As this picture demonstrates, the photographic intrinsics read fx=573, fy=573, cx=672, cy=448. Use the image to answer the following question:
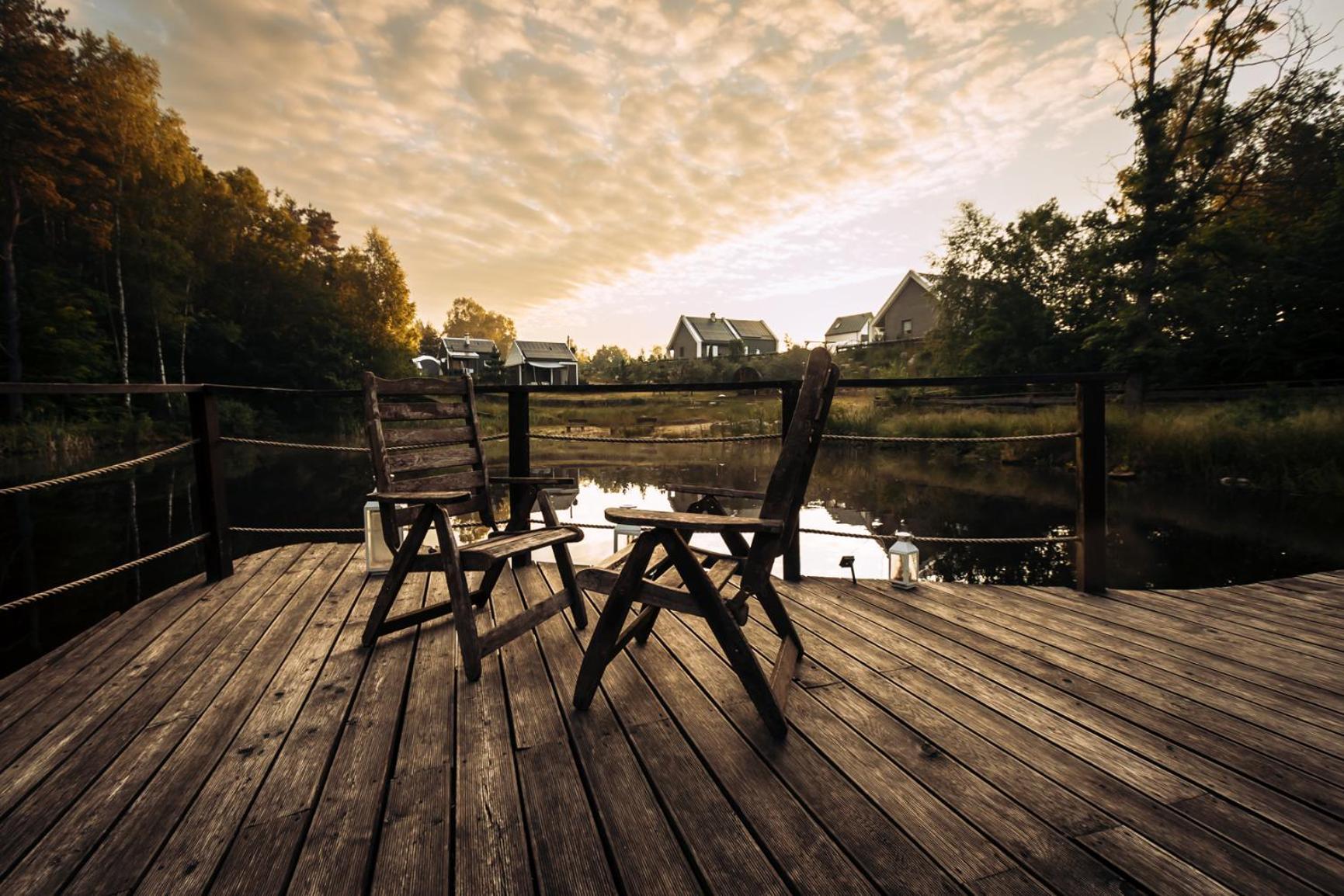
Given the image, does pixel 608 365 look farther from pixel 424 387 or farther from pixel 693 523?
pixel 693 523

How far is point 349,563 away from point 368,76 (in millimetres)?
6005

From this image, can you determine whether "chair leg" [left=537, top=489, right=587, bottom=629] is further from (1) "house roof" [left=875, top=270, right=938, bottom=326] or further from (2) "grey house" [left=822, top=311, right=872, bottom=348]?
(2) "grey house" [left=822, top=311, right=872, bottom=348]

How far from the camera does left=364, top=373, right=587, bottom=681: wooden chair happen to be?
6.23ft

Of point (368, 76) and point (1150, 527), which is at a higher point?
point (368, 76)

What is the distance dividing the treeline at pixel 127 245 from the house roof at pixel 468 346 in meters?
17.7

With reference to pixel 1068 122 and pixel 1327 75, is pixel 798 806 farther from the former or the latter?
pixel 1327 75

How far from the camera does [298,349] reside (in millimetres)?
22359

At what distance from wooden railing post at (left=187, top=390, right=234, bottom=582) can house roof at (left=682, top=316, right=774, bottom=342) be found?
1422 inches

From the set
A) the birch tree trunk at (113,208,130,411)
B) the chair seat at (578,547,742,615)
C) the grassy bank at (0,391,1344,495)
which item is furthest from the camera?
the birch tree trunk at (113,208,130,411)

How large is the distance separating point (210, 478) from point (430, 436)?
1.30 meters

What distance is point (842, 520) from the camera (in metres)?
8.45

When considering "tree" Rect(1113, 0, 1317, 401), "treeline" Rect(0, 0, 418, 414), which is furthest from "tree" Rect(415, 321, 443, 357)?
"tree" Rect(1113, 0, 1317, 401)

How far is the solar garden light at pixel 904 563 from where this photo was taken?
9.05 feet

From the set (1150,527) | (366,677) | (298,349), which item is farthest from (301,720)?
(298,349)
